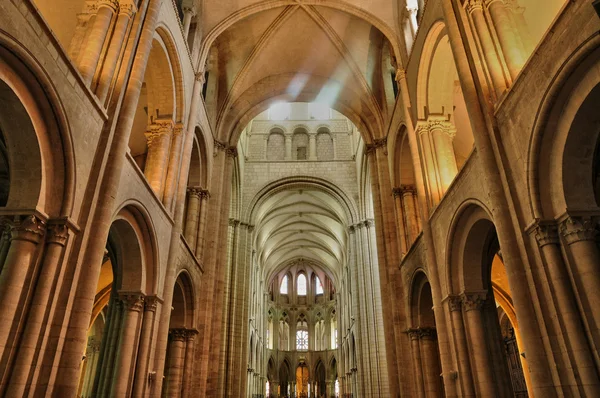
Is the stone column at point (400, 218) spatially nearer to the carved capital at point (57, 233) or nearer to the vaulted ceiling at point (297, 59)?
the vaulted ceiling at point (297, 59)

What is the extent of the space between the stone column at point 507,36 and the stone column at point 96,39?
23.6 feet

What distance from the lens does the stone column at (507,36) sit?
7.61 meters

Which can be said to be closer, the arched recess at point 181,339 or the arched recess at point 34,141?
the arched recess at point 34,141

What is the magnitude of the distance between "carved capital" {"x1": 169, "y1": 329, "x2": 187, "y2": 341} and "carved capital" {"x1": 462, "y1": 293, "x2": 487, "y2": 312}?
25.4 feet

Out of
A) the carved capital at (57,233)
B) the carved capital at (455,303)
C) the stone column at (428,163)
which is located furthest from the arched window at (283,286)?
the carved capital at (57,233)

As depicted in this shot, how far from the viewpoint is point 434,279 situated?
34.1ft

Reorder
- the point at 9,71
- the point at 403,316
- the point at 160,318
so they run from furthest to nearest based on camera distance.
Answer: the point at 403,316, the point at 160,318, the point at 9,71

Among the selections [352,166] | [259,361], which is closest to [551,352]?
[352,166]

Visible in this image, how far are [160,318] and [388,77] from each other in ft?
39.3

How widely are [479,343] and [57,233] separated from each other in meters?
7.95

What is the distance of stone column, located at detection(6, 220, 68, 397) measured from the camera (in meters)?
5.16

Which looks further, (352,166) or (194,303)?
(352,166)

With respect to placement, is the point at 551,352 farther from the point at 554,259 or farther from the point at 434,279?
the point at 434,279

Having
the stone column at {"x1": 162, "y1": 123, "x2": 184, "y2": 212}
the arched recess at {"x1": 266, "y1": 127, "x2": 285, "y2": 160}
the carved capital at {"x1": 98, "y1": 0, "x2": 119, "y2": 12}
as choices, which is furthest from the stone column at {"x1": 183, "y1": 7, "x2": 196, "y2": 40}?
the arched recess at {"x1": 266, "y1": 127, "x2": 285, "y2": 160}
